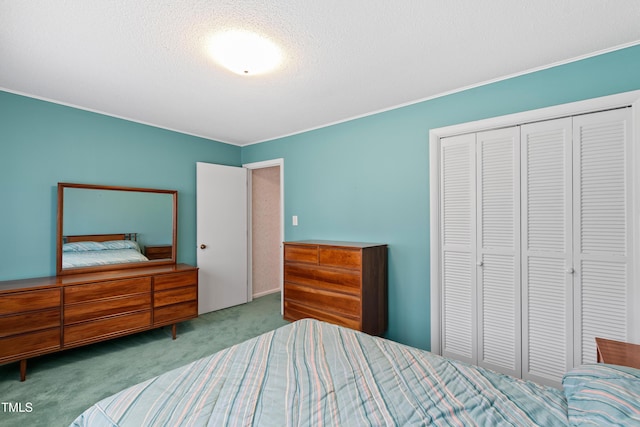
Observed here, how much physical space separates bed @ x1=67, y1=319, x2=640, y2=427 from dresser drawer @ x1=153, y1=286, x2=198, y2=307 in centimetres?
195

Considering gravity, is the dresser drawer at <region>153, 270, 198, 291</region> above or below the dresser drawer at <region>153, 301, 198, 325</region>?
above

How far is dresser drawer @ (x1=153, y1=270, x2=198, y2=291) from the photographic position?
313 cm

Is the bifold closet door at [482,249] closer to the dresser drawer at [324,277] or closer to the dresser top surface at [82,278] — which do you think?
the dresser drawer at [324,277]

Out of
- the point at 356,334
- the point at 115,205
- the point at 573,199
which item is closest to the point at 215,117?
the point at 115,205

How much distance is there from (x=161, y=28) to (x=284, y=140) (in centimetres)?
242

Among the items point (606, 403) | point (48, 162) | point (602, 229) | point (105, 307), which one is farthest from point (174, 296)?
point (602, 229)

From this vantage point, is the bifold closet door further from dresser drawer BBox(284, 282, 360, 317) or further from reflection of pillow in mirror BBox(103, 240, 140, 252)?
reflection of pillow in mirror BBox(103, 240, 140, 252)

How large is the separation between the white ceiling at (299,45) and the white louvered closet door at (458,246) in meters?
0.64

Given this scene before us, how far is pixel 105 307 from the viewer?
279 centimetres

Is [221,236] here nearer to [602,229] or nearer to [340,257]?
[340,257]

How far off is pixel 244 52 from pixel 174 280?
2472 mm

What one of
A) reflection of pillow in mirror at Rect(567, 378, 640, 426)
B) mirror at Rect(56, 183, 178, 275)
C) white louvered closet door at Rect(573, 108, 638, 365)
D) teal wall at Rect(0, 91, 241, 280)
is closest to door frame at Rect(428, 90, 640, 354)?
white louvered closet door at Rect(573, 108, 638, 365)

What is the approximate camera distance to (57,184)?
293 centimetres

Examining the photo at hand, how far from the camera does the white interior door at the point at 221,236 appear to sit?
405cm
